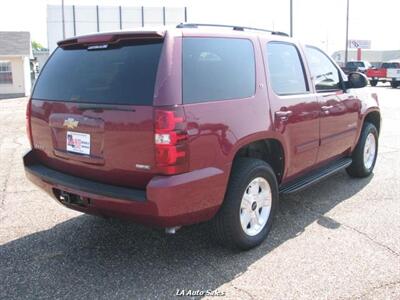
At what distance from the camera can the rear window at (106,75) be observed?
3322mm

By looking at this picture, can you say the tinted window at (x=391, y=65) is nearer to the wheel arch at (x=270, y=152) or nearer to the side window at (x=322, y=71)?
the side window at (x=322, y=71)

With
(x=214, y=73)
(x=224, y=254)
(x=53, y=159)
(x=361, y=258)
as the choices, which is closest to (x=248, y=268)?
(x=224, y=254)

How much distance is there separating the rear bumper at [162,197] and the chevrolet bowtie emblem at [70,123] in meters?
0.45

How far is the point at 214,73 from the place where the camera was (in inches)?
143

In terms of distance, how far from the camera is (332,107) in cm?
516

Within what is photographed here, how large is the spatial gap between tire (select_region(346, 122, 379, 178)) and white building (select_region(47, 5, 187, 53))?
51.3 metres

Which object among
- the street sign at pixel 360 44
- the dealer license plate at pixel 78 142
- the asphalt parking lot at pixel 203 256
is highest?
the street sign at pixel 360 44

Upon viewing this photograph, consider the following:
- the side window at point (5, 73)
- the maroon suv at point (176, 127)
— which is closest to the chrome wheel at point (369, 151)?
the maroon suv at point (176, 127)

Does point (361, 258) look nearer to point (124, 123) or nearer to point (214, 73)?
point (214, 73)

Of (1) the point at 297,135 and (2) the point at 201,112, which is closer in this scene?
(2) the point at 201,112

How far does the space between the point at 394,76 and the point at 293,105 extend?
102 feet

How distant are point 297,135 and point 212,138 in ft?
4.54

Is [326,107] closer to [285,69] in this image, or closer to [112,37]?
[285,69]

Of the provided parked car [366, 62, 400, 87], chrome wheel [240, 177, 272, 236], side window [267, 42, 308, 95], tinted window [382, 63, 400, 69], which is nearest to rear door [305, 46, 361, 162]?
side window [267, 42, 308, 95]
